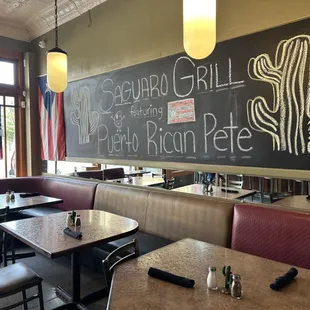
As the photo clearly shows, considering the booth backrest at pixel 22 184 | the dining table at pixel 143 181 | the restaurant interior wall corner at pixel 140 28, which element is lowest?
the booth backrest at pixel 22 184

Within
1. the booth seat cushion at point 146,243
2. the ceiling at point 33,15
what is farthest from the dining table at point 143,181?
the ceiling at point 33,15

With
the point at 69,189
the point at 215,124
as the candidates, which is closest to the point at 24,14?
the point at 69,189

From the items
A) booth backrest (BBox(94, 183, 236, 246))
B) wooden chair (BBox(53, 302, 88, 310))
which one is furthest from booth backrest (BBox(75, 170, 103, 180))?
wooden chair (BBox(53, 302, 88, 310))

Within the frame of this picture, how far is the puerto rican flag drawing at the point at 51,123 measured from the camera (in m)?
5.00

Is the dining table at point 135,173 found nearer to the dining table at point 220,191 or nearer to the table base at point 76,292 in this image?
the dining table at point 220,191

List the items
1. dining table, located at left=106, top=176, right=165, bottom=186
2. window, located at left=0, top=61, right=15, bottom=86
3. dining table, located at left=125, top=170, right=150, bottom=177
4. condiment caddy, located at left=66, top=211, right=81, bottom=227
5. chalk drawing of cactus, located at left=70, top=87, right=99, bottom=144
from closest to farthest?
condiment caddy, located at left=66, top=211, right=81, bottom=227
dining table, located at left=106, top=176, right=165, bottom=186
dining table, located at left=125, top=170, right=150, bottom=177
chalk drawing of cactus, located at left=70, top=87, right=99, bottom=144
window, located at left=0, top=61, right=15, bottom=86

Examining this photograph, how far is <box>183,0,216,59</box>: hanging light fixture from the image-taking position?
2.00m

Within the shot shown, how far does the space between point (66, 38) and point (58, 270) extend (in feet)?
11.6

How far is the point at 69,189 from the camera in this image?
4.27m

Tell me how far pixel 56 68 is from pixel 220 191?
2236mm

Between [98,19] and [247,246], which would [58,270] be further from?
[98,19]

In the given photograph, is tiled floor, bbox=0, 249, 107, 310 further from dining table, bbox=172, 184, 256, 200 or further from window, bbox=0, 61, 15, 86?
window, bbox=0, 61, 15, 86

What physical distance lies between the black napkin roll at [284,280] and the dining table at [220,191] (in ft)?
4.07

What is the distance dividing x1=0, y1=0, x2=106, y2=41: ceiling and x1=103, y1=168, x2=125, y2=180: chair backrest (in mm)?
2378
